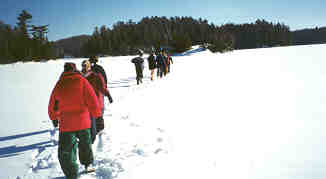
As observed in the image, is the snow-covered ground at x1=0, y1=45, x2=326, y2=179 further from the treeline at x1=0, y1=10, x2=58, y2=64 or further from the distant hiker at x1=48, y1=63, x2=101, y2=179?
the treeline at x1=0, y1=10, x2=58, y2=64

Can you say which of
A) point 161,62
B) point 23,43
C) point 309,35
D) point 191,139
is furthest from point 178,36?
point 309,35

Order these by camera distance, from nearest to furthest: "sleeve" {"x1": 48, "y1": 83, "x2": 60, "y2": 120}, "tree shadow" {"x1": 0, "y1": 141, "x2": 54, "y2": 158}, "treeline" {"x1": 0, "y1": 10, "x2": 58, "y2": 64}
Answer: "sleeve" {"x1": 48, "y1": 83, "x2": 60, "y2": 120}
"tree shadow" {"x1": 0, "y1": 141, "x2": 54, "y2": 158}
"treeline" {"x1": 0, "y1": 10, "x2": 58, "y2": 64}

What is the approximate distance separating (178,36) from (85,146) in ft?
239

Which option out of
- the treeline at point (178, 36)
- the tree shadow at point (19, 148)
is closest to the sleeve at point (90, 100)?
the tree shadow at point (19, 148)

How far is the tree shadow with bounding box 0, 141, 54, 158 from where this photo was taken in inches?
174

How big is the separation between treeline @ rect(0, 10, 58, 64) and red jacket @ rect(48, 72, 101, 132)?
178ft

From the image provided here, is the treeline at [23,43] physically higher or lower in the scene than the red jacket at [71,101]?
higher

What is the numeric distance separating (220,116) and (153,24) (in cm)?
11222

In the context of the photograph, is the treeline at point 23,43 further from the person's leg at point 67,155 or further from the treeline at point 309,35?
the treeline at point 309,35

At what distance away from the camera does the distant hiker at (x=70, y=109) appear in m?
2.99

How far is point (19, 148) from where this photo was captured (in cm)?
467

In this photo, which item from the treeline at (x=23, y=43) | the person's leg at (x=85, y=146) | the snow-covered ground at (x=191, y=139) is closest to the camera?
the person's leg at (x=85, y=146)

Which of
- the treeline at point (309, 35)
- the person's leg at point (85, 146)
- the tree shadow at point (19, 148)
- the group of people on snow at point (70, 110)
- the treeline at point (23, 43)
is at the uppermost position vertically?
the treeline at point (309, 35)

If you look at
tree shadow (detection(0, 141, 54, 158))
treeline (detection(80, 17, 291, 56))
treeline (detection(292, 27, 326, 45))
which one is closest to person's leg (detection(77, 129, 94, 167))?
tree shadow (detection(0, 141, 54, 158))
